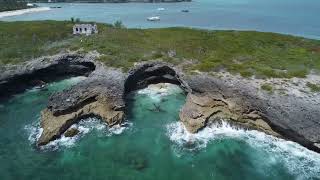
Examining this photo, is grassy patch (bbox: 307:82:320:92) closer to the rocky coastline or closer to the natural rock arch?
the rocky coastline

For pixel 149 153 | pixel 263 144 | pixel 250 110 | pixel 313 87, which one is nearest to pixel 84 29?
pixel 250 110

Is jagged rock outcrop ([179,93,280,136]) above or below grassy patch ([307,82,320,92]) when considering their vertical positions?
below

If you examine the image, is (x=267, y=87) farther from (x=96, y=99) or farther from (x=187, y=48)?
(x=96, y=99)

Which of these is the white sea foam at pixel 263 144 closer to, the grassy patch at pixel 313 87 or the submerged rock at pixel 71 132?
the grassy patch at pixel 313 87

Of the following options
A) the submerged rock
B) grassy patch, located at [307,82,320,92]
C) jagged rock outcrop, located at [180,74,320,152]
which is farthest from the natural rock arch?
grassy patch, located at [307,82,320,92]

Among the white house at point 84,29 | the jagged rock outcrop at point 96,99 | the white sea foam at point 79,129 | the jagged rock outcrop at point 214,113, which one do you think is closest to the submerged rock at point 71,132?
the white sea foam at point 79,129

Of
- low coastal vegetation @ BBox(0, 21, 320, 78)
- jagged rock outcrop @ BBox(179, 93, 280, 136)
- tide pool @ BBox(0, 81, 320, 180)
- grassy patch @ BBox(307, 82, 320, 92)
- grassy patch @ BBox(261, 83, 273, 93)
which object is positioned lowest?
tide pool @ BBox(0, 81, 320, 180)
